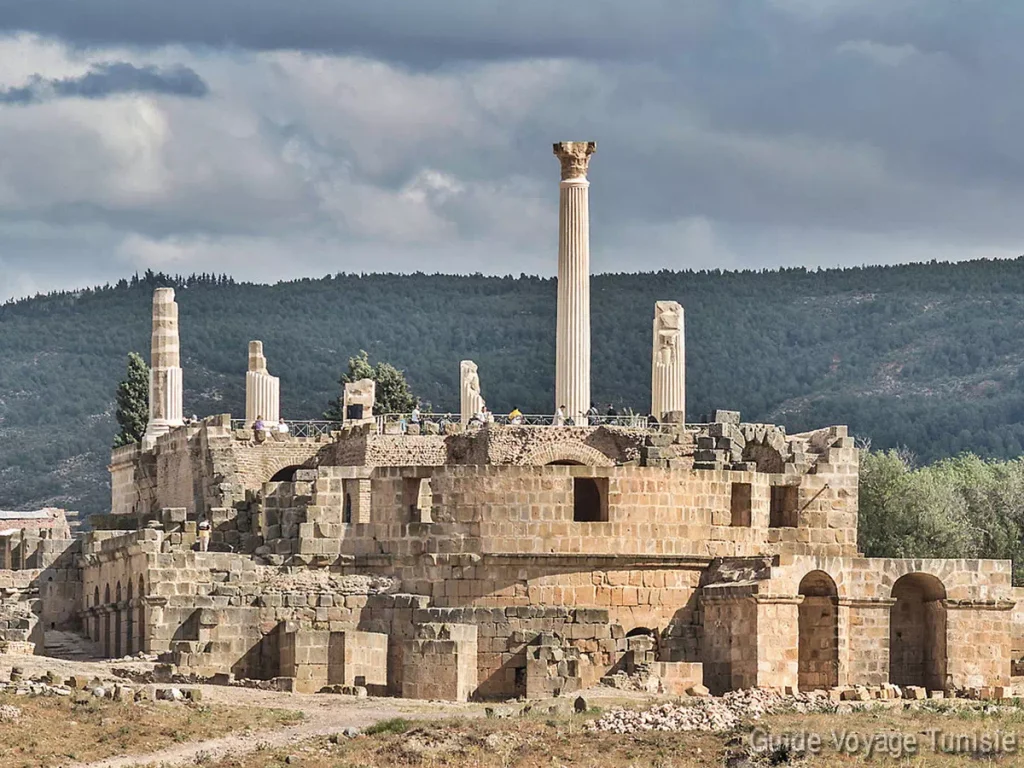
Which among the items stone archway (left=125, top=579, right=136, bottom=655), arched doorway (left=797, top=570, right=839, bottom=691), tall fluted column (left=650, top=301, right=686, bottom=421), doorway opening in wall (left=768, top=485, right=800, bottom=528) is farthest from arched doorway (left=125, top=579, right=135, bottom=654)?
Result: tall fluted column (left=650, top=301, right=686, bottom=421)

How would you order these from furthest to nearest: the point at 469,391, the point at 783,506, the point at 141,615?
1. the point at 469,391
2. the point at 783,506
3. the point at 141,615

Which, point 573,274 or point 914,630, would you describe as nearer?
point 914,630

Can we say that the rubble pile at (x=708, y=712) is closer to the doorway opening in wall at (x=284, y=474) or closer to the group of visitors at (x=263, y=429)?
the doorway opening in wall at (x=284, y=474)

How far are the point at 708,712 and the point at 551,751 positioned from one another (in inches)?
189

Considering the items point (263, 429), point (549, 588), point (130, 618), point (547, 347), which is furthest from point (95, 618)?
point (547, 347)

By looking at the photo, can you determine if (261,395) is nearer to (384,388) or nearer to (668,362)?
(384,388)

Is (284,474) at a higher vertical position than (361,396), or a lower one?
lower

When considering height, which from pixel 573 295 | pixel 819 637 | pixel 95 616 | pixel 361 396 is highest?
pixel 573 295

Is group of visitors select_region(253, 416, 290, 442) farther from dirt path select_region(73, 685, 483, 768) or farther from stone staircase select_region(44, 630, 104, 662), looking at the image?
dirt path select_region(73, 685, 483, 768)

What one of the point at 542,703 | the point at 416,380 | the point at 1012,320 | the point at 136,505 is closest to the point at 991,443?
the point at 1012,320

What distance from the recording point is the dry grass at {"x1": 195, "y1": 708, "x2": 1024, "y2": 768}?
49406mm

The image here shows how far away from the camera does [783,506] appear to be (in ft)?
230

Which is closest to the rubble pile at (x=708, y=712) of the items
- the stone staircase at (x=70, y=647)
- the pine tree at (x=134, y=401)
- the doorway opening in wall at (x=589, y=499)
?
the doorway opening in wall at (x=589, y=499)

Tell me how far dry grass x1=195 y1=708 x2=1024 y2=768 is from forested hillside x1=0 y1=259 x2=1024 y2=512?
8959 cm
